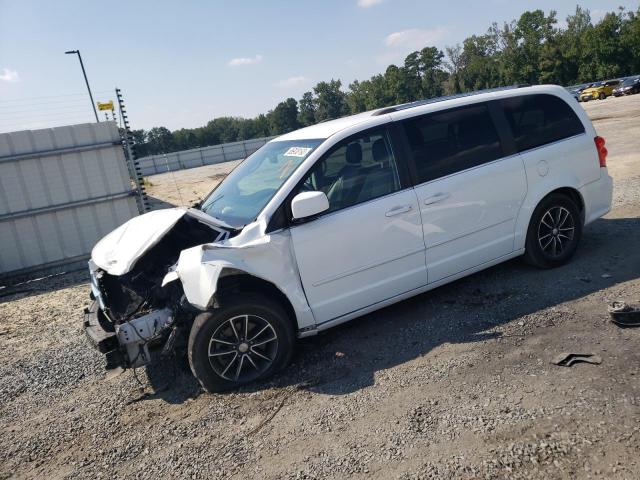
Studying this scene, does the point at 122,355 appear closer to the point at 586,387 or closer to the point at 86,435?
the point at 86,435

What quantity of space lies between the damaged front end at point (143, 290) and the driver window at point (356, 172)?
2.97 ft

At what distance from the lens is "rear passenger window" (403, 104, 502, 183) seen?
15.0 ft

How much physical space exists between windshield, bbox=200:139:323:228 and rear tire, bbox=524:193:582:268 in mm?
2494

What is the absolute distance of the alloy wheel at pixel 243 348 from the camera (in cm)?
394

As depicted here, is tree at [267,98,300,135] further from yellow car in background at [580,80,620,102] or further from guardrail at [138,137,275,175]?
yellow car in background at [580,80,620,102]

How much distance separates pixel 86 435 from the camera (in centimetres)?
373

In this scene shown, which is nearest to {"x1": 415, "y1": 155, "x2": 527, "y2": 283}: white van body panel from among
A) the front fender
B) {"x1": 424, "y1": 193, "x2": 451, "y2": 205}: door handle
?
{"x1": 424, "y1": 193, "x2": 451, "y2": 205}: door handle

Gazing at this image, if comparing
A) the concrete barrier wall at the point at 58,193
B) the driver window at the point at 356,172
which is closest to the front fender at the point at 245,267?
the driver window at the point at 356,172

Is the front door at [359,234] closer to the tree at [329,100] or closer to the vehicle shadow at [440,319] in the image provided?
the vehicle shadow at [440,319]

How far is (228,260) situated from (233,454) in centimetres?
138

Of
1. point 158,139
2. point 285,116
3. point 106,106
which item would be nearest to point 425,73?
point 285,116

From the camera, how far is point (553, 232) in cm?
529

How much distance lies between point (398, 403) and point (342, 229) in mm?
1440

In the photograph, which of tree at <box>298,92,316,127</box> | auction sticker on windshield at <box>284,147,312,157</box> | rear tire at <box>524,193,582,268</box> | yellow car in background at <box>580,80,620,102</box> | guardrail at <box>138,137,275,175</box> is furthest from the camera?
tree at <box>298,92,316,127</box>
